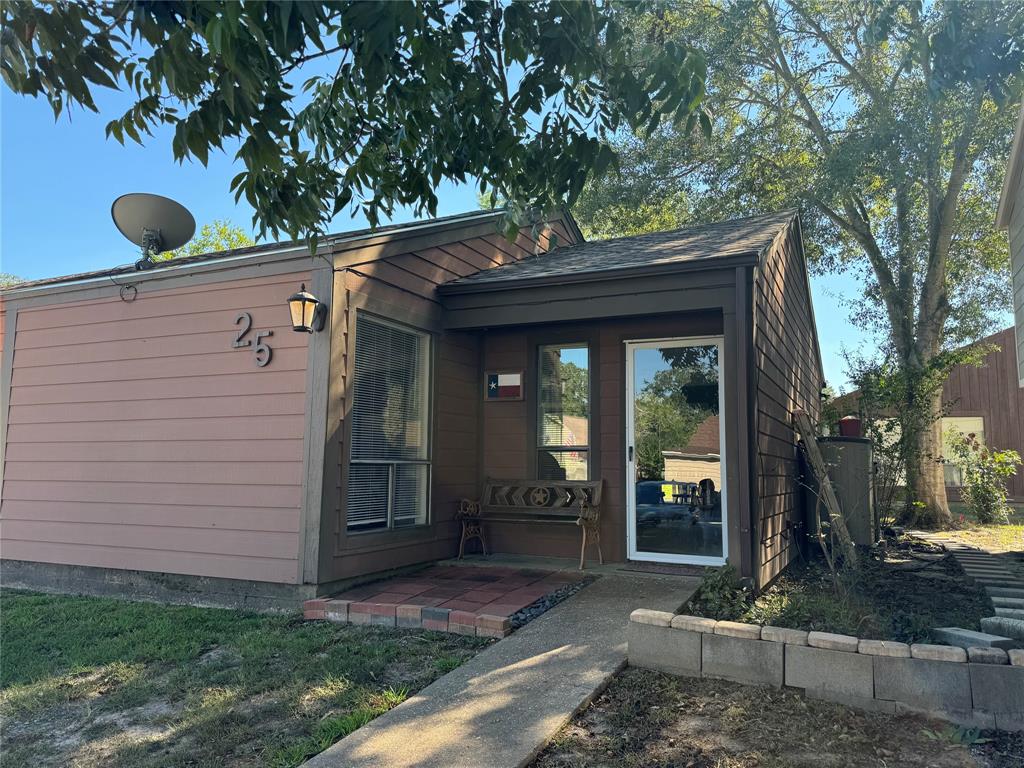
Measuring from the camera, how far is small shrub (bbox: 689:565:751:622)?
14.1ft

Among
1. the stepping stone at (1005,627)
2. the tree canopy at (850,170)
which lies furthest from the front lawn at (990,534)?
the stepping stone at (1005,627)

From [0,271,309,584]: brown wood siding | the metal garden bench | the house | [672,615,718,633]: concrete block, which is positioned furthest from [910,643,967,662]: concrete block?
[0,271,309,584]: brown wood siding

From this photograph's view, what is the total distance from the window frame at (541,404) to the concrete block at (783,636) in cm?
305

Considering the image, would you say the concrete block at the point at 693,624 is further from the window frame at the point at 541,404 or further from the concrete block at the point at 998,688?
the window frame at the point at 541,404

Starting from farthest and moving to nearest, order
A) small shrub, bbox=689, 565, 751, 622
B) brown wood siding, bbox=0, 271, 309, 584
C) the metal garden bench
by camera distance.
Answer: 1. the metal garden bench
2. brown wood siding, bbox=0, 271, 309, 584
3. small shrub, bbox=689, 565, 751, 622

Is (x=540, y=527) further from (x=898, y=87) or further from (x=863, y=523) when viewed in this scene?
(x=898, y=87)

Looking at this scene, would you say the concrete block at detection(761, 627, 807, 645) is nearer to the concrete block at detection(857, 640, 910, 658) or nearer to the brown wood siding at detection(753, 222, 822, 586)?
the concrete block at detection(857, 640, 910, 658)

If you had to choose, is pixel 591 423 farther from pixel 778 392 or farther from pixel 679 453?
pixel 778 392

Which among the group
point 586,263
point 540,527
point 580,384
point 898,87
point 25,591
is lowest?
point 25,591

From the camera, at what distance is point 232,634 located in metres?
4.55

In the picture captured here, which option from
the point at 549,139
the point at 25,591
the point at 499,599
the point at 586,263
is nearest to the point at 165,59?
the point at 549,139

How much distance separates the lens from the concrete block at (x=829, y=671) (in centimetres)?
319

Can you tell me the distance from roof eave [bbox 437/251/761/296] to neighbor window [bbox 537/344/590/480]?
85 centimetres

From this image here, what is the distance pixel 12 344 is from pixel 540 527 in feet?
18.4
